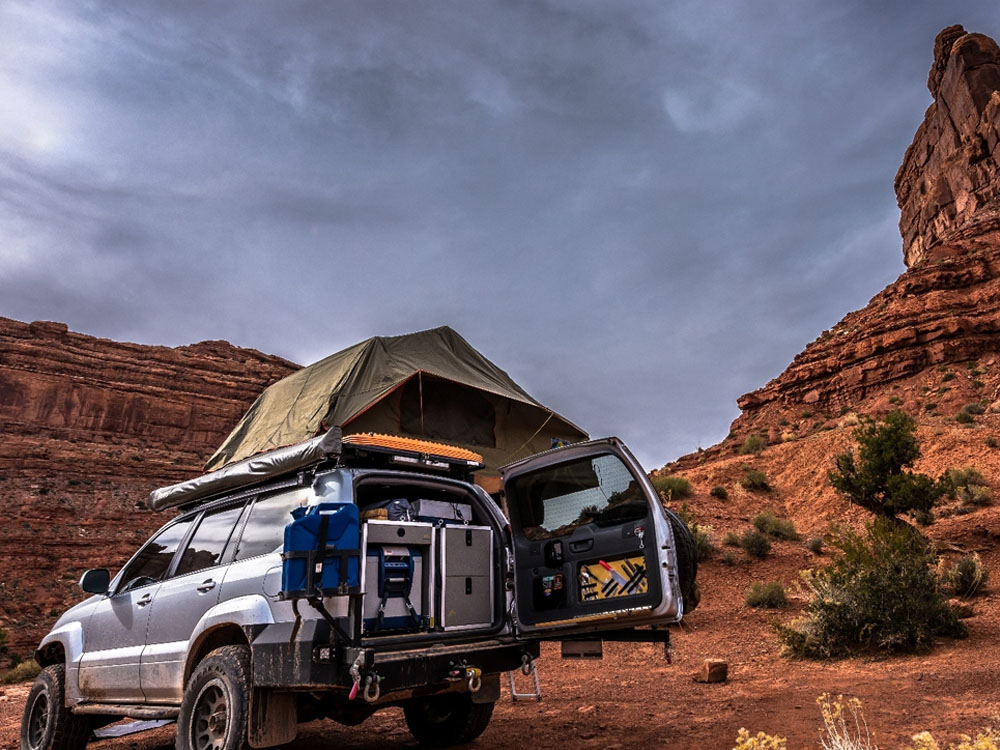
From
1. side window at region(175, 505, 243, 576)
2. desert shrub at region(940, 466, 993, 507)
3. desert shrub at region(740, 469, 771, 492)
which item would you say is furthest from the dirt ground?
desert shrub at region(740, 469, 771, 492)

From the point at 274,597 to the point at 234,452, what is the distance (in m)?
6.50

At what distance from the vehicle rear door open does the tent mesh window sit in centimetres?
392

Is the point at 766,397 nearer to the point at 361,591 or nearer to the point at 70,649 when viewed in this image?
the point at 70,649

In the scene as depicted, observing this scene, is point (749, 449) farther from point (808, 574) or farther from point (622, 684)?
point (622, 684)

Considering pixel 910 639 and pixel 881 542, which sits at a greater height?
pixel 881 542

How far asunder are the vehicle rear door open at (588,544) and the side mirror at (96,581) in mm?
3818

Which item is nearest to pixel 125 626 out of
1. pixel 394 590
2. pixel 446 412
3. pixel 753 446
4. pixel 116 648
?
pixel 116 648

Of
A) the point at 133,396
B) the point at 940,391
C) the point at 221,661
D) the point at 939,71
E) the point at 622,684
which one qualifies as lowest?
the point at 622,684

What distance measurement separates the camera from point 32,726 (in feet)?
21.3

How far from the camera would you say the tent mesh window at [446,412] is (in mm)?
9516

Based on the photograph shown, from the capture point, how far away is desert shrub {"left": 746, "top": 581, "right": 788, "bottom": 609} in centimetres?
1199

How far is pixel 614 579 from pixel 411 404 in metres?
5.19

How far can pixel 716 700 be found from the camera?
6.97 meters

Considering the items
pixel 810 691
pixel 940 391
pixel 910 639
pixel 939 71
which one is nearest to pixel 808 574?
pixel 910 639
